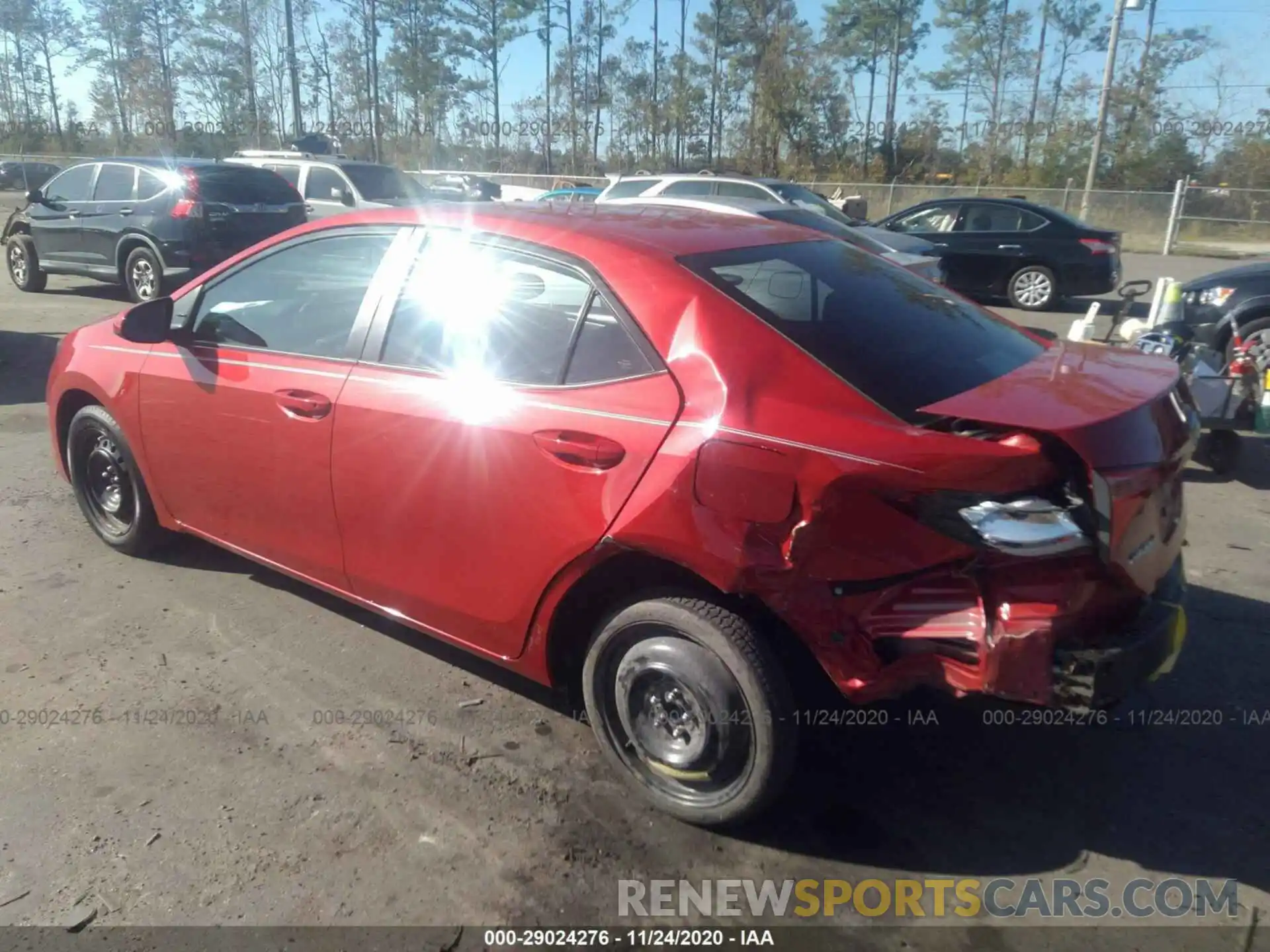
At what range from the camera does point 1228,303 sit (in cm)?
779

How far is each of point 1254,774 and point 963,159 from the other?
42.3m

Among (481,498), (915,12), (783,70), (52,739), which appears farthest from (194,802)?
(915,12)

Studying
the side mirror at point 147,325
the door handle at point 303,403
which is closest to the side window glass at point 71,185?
the side mirror at point 147,325

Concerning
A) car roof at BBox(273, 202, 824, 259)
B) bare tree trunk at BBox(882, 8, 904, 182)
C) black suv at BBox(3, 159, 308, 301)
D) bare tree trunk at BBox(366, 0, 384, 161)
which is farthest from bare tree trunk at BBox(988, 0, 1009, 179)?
car roof at BBox(273, 202, 824, 259)

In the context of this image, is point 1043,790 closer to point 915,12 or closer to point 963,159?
point 963,159

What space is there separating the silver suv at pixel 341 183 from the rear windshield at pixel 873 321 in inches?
487

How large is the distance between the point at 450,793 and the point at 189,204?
1105 cm

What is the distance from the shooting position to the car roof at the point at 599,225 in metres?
3.15

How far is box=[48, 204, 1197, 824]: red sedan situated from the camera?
8.05ft

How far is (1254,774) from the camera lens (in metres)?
3.15

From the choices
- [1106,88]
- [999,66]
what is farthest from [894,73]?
[1106,88]

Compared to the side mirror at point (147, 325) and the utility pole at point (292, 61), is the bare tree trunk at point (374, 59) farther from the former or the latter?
the side mirror at point (147, 325)

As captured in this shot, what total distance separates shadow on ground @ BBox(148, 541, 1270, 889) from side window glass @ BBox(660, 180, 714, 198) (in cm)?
1212

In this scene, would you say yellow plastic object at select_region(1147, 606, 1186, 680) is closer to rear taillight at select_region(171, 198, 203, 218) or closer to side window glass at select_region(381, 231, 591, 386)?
side window glass at select_region(381, 231, 591, 386)
